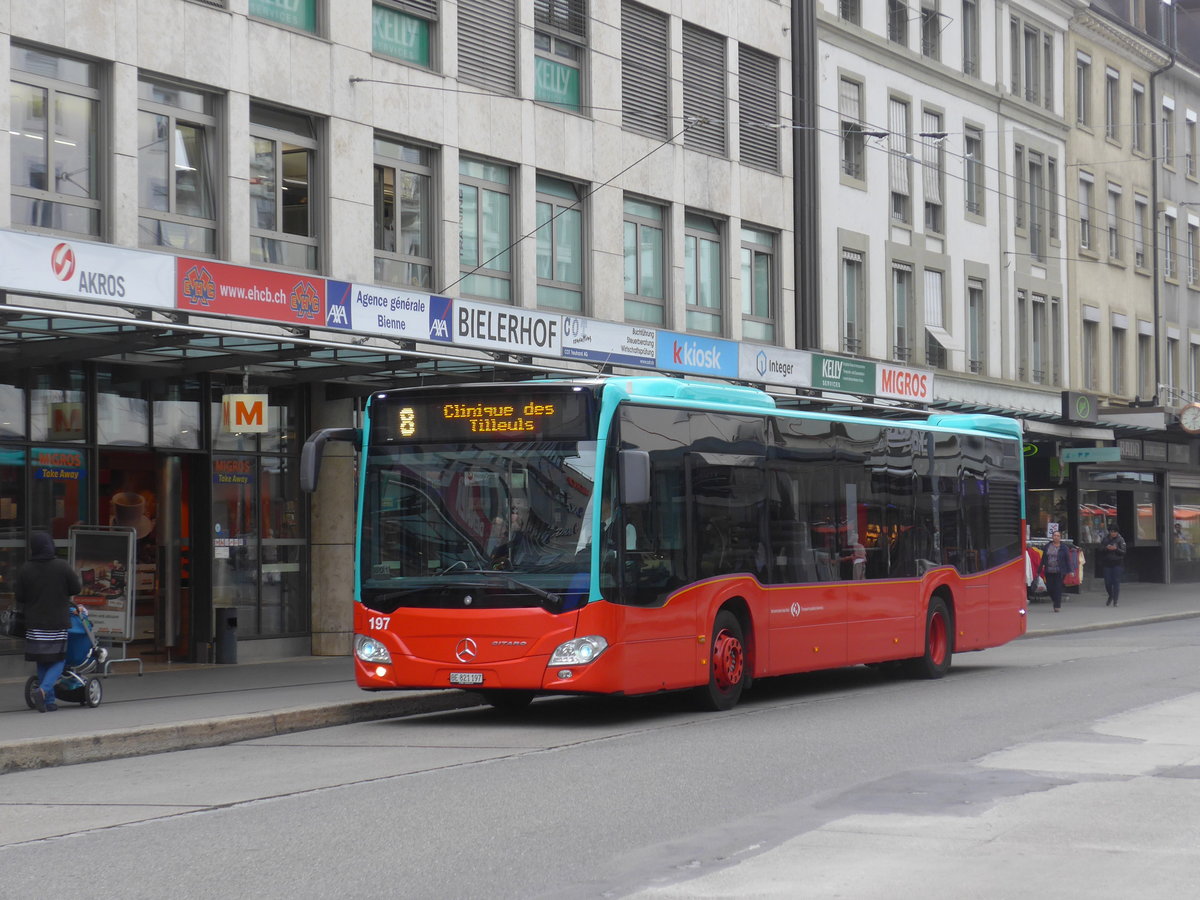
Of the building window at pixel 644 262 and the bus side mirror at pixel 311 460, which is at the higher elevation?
the building window at pixel 644 262

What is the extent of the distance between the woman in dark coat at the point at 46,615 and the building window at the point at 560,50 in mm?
12750

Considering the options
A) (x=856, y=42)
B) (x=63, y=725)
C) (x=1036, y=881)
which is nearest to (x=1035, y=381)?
(x=856, y=42)

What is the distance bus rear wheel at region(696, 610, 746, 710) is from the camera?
615 inches

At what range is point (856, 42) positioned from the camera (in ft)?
114

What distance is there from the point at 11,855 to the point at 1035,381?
36.7m

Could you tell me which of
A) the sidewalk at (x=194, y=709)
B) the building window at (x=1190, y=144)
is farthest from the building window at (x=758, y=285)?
the building window at (x=1190, y=144)

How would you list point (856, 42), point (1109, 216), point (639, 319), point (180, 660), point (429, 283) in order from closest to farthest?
point (180, 660) → point (429, 283) → point (639, 319) → point (856, 42) → point (1109, 216)

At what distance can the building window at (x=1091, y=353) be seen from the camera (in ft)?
148

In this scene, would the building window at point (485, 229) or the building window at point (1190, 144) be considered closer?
the building window at point (485, 229)

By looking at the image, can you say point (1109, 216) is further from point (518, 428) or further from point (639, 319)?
point (518, 428)

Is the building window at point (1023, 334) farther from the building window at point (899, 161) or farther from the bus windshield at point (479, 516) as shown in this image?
the bus windshield at point (479, 516)

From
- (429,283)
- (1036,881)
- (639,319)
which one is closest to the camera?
(1036,881)

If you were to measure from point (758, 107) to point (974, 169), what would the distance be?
32.8 ft

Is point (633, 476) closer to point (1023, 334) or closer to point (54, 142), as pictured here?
point (54, 142)
